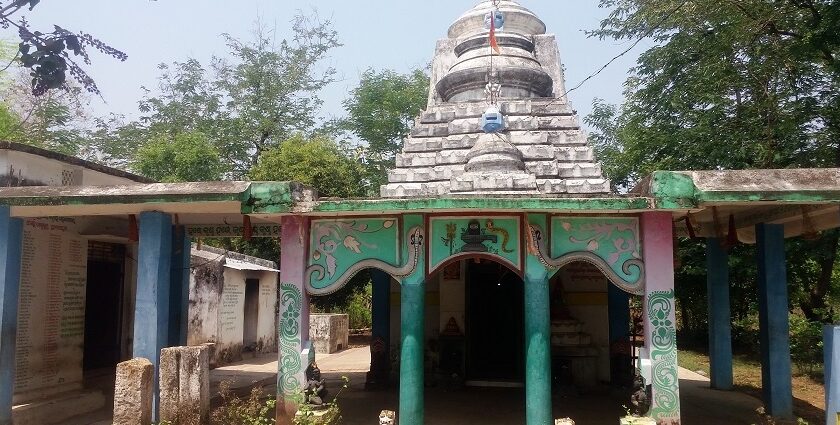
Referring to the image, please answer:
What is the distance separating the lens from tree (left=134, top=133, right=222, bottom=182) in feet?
68.5

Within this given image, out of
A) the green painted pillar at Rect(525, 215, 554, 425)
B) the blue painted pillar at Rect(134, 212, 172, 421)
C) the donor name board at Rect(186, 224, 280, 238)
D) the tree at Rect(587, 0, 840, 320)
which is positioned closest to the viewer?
the green painted pillar at Rect(525, 215, 554, 425)

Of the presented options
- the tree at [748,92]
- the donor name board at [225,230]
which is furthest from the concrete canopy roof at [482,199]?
the tree at [748,92]

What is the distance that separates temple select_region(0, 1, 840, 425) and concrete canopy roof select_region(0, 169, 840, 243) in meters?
0.02

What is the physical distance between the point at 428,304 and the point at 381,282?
3.07 ft

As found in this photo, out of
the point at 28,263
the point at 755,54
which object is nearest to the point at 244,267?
the point at 28,263

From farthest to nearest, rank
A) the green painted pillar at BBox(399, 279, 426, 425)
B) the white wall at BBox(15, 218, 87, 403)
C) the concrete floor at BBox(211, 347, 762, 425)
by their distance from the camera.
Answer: the white wall at BBox(15, 218, 87, 403) < the concrete floor at BBox(211, 347, 762, 425) < the green painted pillar at BBox(399, 279, 426, 425)

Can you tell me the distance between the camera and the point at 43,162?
873cm

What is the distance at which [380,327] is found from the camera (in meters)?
11.2

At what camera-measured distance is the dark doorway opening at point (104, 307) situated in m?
11.1

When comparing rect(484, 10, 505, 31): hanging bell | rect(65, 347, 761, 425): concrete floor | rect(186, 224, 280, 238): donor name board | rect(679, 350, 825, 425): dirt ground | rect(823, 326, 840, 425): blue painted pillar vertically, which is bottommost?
rect(679, 350, 825, 425): dirt ground

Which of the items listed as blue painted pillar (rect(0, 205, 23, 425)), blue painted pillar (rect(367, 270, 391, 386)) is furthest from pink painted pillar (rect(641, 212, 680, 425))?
blue painted pillar (rect(0, 205, 23, 425))

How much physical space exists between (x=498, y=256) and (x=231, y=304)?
10918 mm

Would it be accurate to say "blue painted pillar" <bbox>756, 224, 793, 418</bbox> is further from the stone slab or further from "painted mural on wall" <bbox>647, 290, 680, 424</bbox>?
the stone slab

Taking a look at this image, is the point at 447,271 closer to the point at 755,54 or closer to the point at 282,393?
the point at 282,393
